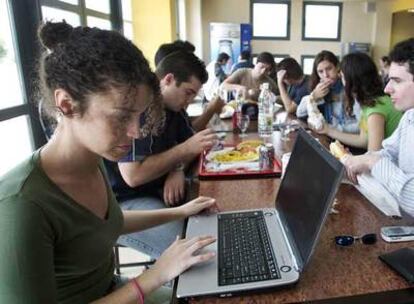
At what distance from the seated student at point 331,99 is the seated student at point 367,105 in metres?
0.13

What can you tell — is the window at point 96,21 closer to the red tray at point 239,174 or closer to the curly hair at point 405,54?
the red tray at point 239,174

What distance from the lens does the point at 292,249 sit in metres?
0.81

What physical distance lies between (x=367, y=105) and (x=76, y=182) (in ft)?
5.43

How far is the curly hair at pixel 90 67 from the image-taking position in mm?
696

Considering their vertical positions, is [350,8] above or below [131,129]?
above

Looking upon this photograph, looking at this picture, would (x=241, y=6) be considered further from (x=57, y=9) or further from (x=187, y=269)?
(x=187, y=269)

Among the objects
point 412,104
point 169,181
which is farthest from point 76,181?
point 412,104

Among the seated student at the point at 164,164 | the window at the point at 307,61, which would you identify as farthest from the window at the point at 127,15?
the window at the point at 307,61

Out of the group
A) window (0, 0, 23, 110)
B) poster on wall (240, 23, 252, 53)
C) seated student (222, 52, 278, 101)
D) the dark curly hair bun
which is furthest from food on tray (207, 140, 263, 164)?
poster on wall (240, 23, 252, 53)

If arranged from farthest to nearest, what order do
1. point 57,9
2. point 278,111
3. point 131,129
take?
1. point 278,111
2. point 57,9
3. point 131,129

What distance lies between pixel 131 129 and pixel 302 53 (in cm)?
827

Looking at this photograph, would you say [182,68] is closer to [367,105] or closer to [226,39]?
[367,105]

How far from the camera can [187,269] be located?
770mm

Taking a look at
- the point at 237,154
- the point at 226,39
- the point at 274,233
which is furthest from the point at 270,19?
the point at 274,233
